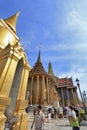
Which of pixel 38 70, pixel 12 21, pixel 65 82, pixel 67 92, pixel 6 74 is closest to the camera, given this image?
pixel 6 74

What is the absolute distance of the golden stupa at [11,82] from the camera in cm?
453

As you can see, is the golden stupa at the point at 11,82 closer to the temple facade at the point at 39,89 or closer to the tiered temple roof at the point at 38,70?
the temple facade at the point at 39,89

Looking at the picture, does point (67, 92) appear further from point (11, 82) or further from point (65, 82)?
point (11, 82)

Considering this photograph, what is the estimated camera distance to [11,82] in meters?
4.91

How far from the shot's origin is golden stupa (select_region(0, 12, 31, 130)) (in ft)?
14.9

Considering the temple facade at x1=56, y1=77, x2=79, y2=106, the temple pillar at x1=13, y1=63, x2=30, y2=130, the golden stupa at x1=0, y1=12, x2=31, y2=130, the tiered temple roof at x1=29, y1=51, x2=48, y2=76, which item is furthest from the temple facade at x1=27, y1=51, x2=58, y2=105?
the golden stupa at x1=0, y1=12, x2=31, y2=130

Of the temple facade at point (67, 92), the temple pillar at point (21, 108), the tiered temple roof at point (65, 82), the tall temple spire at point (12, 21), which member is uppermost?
the tiered temple roof at point (65, 82)

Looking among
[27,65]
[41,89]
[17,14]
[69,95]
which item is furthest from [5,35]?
[69,95]

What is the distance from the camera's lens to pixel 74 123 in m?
4.76

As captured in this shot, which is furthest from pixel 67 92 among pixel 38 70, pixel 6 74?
pixel 6 74

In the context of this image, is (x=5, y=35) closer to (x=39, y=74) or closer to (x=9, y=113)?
(x=9, y=113)

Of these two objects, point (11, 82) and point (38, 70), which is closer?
point (11, 82)

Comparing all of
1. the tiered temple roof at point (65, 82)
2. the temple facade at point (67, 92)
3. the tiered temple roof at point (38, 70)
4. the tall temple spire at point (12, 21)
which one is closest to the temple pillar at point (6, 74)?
the tall temple spire at point (12, 21)

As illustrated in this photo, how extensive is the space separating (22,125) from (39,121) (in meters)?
0.77
